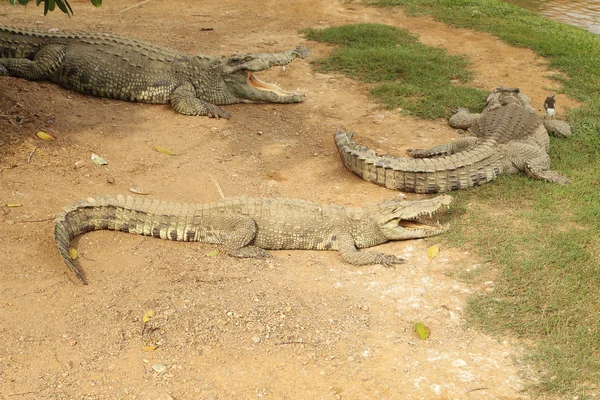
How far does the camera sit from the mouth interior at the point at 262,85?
9.06 m

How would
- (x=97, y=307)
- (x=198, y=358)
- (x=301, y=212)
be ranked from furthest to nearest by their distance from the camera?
1. (x=301, y=212)
2. (x=97, y=307)
3. (x=198, y=358)

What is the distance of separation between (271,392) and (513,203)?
363 cm

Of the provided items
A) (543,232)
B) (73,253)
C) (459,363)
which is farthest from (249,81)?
(459,363)

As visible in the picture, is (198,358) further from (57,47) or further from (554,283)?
(57,47)

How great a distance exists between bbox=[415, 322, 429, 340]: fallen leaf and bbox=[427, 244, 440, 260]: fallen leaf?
40.7 inches

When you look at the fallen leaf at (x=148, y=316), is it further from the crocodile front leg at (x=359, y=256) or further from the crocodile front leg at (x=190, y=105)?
the crocodile front leg at (x=190, y=105)

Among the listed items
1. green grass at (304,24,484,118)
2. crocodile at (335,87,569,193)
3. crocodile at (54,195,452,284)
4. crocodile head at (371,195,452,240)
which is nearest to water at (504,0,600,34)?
green grass at (304,24,484,118)

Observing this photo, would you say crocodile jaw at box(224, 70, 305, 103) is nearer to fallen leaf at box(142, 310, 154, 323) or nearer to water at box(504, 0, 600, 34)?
fallen leaf at box(142, 310, 154, 323)

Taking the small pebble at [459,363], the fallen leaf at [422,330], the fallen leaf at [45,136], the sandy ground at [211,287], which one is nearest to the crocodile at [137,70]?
the sandy ground at [211,287]

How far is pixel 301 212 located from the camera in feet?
19.2

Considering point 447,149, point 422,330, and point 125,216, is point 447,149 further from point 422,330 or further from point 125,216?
point 125,216

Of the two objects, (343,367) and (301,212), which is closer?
(343,367)

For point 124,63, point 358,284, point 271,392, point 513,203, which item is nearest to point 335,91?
point 124,63

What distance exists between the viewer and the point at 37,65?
28.0ft
